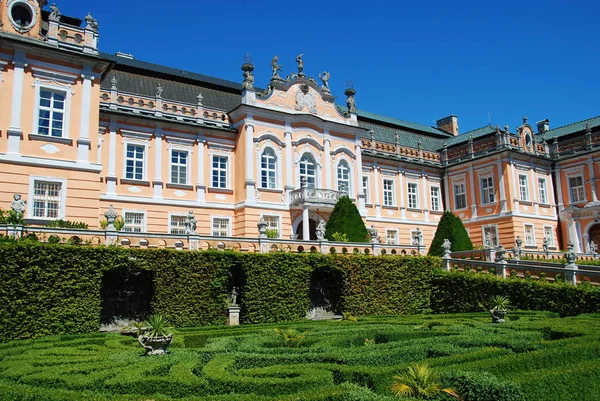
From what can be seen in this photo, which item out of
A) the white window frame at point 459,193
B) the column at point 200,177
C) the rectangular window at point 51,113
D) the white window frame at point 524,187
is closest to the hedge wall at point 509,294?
the column at point 200,177

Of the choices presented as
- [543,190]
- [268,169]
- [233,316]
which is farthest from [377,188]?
[233,316]

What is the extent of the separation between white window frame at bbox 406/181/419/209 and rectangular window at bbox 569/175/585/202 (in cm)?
1144

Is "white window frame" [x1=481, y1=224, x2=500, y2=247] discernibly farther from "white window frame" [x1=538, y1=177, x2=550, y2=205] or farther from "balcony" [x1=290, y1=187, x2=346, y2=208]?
"balcony" [x1=290, y1=187, x2=346, y2=208]

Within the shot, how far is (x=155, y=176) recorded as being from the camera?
28.7 meters

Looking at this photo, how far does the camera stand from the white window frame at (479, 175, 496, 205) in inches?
1541

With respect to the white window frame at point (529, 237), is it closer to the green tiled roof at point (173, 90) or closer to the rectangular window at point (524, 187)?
the rectangular window at point (524, 187)

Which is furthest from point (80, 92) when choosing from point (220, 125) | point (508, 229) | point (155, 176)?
point (508, 229)

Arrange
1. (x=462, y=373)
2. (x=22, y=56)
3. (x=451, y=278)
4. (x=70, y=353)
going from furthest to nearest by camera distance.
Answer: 1. (x=451, y=278)
2. (x=22, y=56)
3. (x=70, y=353)
4. (x=462, y=373)

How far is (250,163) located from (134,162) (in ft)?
20.7

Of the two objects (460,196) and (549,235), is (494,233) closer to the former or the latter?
(460,196)

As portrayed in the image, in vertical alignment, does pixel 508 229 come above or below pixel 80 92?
below

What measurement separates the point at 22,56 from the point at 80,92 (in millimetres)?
2590

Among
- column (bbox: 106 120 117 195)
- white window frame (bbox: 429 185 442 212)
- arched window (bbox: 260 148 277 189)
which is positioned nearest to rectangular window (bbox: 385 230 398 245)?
white window frame (bbox: 429 185 442 212)

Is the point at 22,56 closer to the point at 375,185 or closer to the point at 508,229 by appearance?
the point at 375,185
